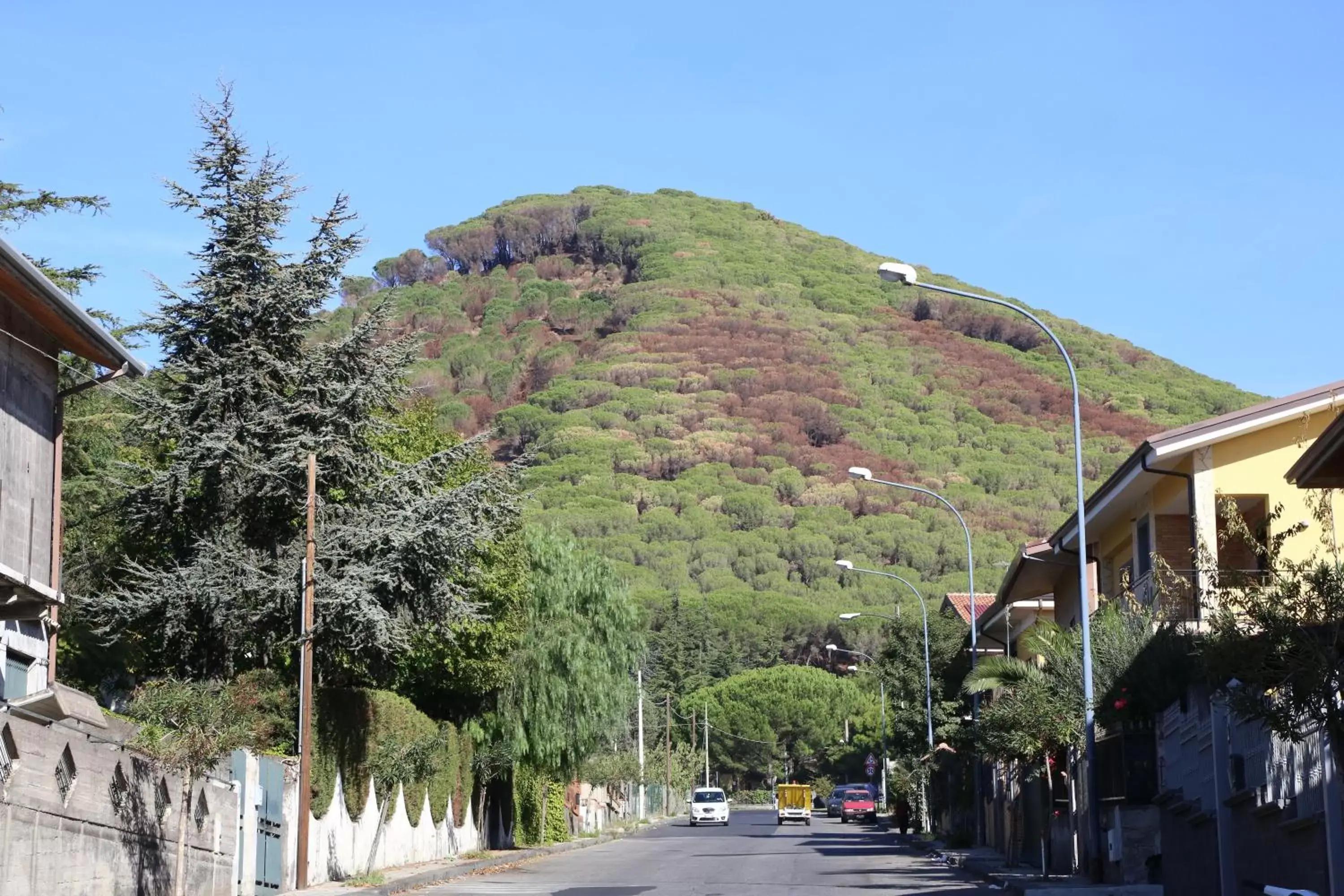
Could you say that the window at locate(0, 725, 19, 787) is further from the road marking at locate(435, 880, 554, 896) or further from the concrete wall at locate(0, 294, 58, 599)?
the road marking at locate(435, 880, 554, 896)

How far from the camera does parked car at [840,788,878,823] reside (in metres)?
78.3

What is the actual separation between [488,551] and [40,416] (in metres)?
12.4

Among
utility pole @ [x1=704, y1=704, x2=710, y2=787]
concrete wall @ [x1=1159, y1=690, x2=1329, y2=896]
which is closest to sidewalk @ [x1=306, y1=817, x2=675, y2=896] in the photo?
concrete wall @ [x1=1159, y1=690, x2=1329, y2=896]

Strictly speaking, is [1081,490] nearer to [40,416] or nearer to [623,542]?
[40,416]

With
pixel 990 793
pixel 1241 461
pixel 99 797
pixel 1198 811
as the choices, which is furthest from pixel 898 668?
pixel 99 797

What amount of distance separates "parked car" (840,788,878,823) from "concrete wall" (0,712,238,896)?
5834 centimetres

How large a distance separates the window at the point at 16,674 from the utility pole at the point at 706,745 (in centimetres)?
10080

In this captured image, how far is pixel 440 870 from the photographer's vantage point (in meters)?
31.5

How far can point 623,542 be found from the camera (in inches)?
6496

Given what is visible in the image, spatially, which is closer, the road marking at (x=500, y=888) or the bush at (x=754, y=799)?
the road marking at (x=500, y=888)

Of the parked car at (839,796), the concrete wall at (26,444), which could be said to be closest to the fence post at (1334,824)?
the concrete wall at (26,444)

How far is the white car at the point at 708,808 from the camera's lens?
245 ft

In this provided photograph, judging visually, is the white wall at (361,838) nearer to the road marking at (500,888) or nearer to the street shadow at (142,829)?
the road marking at (500,888)

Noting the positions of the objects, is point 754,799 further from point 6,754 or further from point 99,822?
point 6,754
